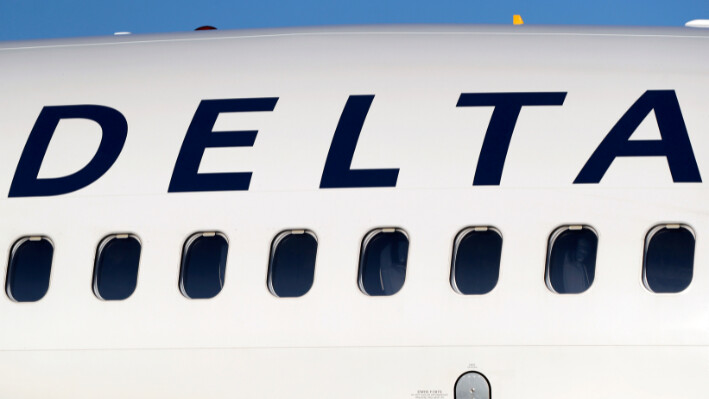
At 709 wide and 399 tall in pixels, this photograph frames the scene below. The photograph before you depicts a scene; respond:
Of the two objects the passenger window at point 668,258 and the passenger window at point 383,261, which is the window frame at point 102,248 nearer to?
the passenger window at point 383,261

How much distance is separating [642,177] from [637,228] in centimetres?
47

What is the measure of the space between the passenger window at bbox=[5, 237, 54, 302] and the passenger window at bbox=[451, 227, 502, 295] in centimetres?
392

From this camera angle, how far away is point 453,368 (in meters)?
8.51

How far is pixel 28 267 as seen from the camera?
376 inches

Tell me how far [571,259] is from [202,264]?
3.39 m

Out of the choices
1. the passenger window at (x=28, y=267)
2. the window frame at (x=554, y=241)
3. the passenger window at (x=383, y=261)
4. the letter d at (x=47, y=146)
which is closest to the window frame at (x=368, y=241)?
the passenger window at (x=383, y=261)

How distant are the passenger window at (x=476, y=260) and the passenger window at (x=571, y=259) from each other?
476mm

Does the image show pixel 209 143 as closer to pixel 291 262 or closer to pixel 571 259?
pixel 291 262

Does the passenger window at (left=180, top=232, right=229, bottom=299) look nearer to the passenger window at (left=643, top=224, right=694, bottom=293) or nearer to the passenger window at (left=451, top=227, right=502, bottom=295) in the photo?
the passenger window at (left=451, top=227, right=502, bottom=295)

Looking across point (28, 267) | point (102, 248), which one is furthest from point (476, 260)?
point (28, 267)

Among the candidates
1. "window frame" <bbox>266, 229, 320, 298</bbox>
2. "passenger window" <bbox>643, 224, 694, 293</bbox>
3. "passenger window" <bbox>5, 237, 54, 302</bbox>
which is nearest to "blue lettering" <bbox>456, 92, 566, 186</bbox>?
"passenger window" <bbox>643, 224, 694, 293</bbox>

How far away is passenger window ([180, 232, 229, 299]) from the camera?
9141 mm

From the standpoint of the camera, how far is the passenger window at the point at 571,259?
8.57m

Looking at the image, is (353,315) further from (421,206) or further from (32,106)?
(32,106)
